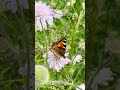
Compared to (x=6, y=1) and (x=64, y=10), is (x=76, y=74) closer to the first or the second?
(x=64, y=10)

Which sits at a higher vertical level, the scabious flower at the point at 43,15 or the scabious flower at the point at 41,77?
the scabious flower at the point at 43,15

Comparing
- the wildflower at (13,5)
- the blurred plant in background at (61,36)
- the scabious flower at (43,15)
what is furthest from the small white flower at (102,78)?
the wildflower at (13,5)

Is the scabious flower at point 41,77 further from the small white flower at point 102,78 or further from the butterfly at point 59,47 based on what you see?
the small white flower at point 102,78

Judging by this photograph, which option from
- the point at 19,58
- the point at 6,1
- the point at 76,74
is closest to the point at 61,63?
the point at 76,74

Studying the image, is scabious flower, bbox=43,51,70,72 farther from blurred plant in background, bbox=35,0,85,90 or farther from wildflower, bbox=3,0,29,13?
wildflower, bbox=3,0,29,13

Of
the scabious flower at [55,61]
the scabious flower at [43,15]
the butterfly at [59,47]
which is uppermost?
the scabious flower at [43,15]

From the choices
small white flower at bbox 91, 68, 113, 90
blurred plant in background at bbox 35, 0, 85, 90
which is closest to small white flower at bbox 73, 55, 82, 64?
blurred plant in background at bbox 35, 0, 85, 90

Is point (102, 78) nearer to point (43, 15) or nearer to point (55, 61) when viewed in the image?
point (55, 61)
